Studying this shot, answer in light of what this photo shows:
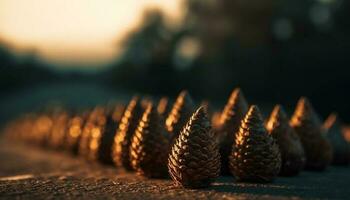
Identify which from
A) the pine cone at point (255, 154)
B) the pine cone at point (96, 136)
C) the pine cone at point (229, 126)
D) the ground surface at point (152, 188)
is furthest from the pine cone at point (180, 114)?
the pine cone at point (96, 136)

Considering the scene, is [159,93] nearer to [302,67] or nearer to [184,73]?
[184,73]

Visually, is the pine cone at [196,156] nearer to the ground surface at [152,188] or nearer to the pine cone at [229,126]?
the ground surface at [152,188]

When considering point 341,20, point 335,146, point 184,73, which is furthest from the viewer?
point 184,73

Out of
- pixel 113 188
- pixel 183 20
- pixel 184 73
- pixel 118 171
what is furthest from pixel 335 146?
pixel 183 20

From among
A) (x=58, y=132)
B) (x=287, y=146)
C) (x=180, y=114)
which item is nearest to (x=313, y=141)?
(x=287, y=146)

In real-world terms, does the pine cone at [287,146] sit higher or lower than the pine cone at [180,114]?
lower

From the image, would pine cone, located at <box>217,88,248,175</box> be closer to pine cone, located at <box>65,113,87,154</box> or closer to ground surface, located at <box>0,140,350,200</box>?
ground surface, located at <box>0,140,350,200</box>

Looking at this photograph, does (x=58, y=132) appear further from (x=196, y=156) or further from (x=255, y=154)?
(x=196, y=156)
